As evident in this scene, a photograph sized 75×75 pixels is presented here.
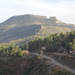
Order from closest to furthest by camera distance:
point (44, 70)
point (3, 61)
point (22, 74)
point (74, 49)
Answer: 1. point (44, 70)
2. point (22, 74)
3. point (3, 61)
4. point (74, 49)

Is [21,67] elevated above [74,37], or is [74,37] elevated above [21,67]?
[74,37]

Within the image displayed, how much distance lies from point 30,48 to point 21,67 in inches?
976

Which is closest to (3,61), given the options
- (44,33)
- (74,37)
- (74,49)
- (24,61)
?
(24,61)

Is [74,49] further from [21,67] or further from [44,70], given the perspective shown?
[44,70]

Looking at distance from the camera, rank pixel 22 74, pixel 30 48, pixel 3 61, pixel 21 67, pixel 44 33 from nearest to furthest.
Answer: pixel 22 74 < pixel 21 67 < pixel 3 61 < pixel 30 48 < pixel 44 33

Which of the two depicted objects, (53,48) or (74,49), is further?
(53,48)

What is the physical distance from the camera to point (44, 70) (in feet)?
95.2

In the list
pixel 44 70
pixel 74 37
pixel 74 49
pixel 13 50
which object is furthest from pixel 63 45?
pixel 44 70

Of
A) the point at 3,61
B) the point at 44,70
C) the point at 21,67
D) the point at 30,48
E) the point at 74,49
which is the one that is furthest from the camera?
the point at 30,48

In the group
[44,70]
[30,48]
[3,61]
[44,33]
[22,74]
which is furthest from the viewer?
[44,33]

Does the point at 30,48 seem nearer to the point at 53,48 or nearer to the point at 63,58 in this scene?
→ the point at 53,48

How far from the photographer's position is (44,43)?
210 feet

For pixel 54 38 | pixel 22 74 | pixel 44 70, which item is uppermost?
pixel 54 38

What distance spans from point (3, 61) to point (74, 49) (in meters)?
23.2
